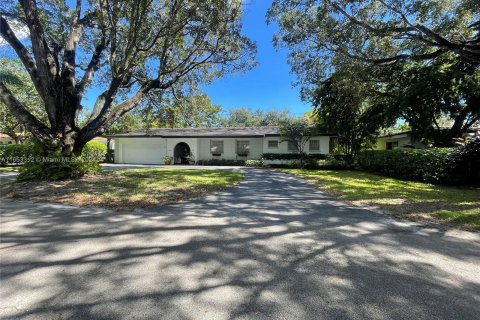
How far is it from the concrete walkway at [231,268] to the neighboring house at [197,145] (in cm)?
1690

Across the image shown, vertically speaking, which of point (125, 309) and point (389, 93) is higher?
point (389, 93)

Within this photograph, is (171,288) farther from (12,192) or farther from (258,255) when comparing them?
(12,192)

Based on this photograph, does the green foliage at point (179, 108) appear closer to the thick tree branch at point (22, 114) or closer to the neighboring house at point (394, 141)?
the thick tree branch at point (22, 114)

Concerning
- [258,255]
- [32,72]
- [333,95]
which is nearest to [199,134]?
[333,95]

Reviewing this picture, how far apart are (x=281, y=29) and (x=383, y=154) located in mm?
8778

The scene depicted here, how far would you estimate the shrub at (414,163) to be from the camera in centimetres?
1005

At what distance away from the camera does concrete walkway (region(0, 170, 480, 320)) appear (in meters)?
2.16

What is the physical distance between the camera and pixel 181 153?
24281 mm

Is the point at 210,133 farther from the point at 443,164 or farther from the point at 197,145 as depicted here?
the point at 443,164

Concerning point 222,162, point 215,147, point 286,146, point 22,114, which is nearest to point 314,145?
point 286,146

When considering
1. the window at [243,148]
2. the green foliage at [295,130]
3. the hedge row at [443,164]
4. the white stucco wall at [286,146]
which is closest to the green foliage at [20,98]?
the window at [243,148]

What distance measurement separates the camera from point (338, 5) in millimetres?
8984

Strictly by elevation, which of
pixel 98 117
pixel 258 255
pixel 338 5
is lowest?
pixel 258 255

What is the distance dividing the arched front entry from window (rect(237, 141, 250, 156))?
16.3ft
